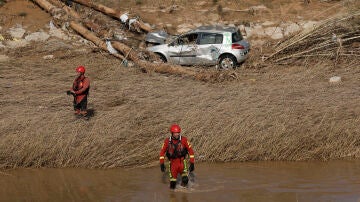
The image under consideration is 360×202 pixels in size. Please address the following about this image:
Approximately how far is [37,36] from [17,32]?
83cm

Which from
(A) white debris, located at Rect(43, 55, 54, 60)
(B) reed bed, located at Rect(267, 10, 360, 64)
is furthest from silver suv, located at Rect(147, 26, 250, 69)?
(A) white debris, located at Rect(43, 55, 54, 60)

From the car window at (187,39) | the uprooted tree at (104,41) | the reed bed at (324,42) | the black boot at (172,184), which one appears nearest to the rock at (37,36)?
the uprooted tree at (104,41)

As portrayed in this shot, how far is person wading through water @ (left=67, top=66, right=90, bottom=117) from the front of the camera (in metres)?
14.5

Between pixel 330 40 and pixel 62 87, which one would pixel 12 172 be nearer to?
pixel 62 87

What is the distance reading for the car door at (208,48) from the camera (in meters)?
20.7

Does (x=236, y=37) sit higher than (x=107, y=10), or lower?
lower

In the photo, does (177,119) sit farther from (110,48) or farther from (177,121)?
(110,48)

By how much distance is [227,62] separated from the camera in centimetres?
2078

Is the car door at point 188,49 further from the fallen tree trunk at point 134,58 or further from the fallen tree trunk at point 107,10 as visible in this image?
the fallen tree trunk at point 107,10

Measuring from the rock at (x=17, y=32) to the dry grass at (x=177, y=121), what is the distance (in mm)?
5153

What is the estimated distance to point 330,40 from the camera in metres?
20.3

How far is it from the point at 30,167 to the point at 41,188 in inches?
52.5

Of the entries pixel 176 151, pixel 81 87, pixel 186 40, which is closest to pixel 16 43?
pixel 186 40

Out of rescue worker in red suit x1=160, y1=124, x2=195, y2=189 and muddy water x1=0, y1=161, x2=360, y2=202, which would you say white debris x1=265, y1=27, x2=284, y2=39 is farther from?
rescue worker in red suit x1=160, y1=124, x2=195, y2=189
